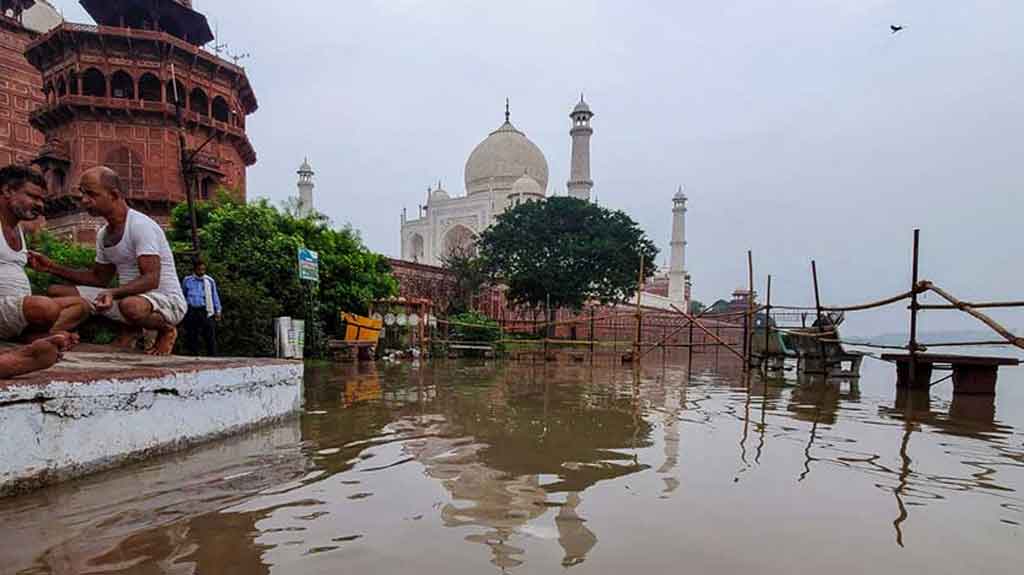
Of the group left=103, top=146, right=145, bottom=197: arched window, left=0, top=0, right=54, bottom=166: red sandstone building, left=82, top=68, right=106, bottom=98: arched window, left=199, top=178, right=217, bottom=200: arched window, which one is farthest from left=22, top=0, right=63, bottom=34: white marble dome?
left=199, top=178, right=217, bottom=200: arched window

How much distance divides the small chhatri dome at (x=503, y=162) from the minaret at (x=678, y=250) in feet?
47.8

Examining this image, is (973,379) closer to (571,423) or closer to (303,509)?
(571,423)

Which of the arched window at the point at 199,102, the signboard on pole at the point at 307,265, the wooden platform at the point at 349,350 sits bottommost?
the wooden platform at the point at 349,350

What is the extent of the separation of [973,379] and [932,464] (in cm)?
564

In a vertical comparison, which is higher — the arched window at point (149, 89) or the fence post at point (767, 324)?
the arched window at point (149, 89)

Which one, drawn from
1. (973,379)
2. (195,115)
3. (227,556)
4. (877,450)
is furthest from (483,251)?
(227,556)

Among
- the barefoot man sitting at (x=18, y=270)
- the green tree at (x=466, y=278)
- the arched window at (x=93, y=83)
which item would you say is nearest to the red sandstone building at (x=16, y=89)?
the arched window at (x=93, y=83)

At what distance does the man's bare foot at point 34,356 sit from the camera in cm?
239

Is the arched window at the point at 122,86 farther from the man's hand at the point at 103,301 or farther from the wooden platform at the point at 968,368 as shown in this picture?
the wooden platform at the point at 968,368

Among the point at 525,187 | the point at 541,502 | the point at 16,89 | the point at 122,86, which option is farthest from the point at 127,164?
the point at 541,502

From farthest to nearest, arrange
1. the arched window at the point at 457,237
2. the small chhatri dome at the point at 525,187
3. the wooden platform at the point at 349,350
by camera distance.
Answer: the arched window at the point at 457,237, the small chhatri dome at the point at 525,187, the wooden platform at the point at 349,350

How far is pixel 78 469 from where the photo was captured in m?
2.65

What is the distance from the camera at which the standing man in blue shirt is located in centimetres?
673

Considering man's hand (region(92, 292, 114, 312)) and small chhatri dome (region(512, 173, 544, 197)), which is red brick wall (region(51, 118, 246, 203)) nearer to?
small chhatri dome (region(512, 173, 544, 197))
